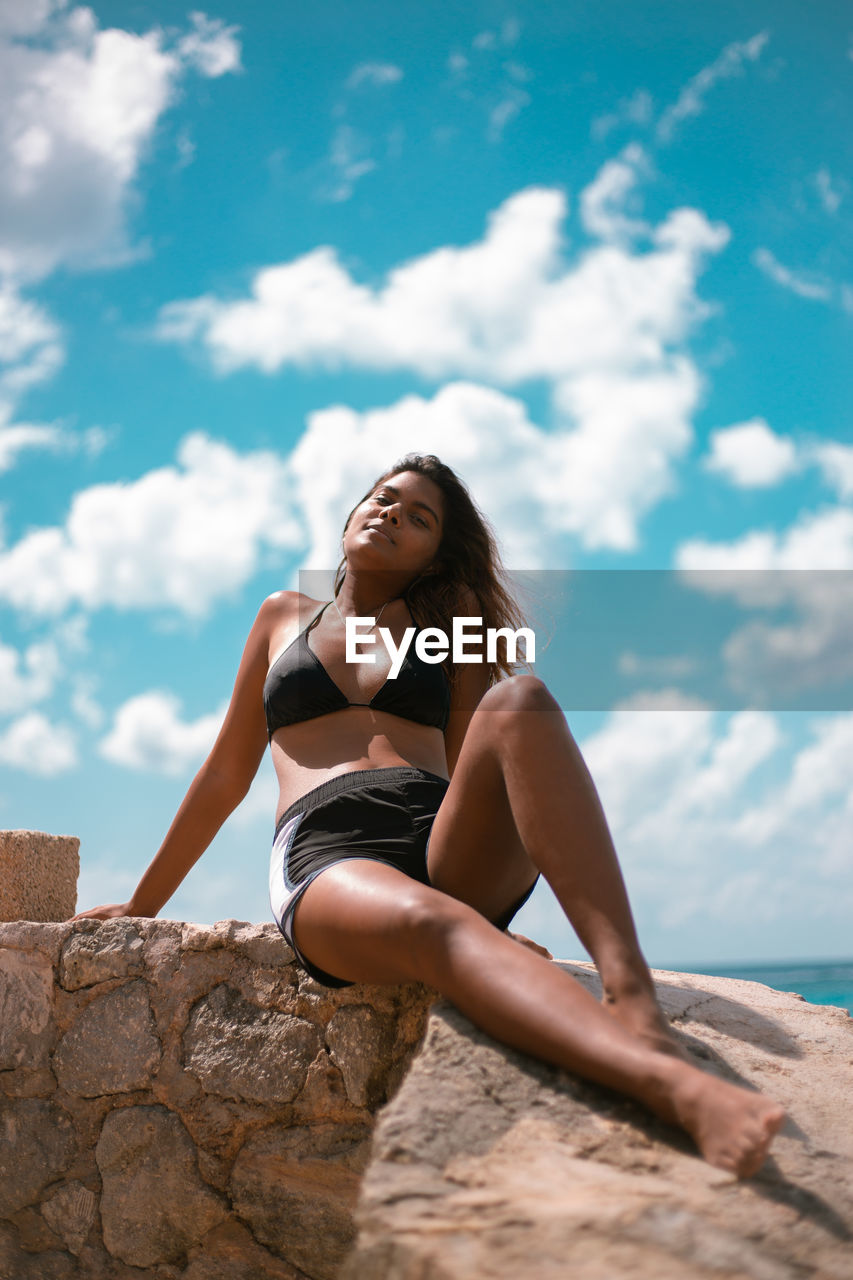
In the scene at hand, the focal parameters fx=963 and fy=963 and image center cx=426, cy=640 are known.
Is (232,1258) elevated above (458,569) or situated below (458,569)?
below

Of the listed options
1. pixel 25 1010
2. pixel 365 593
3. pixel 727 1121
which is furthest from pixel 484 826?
pixel 25 1010

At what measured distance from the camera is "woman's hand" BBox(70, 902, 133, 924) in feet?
8.09

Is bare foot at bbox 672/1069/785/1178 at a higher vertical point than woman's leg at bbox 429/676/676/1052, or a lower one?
lower

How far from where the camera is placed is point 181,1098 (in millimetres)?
2266

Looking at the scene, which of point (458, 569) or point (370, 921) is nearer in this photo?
point (370, 921)

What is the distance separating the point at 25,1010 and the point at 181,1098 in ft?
1.61

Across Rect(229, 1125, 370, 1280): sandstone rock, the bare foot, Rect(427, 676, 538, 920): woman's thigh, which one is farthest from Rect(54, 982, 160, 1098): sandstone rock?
the bare foot

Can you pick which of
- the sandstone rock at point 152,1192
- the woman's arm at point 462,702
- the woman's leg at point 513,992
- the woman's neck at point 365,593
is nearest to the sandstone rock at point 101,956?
the sandstone rock at point 152,1192

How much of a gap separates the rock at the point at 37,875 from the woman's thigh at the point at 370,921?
3.73 ft

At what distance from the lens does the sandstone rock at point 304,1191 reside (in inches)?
84.3

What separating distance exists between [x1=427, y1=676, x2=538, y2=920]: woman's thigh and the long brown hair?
3.53ft

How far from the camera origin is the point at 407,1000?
2.08m

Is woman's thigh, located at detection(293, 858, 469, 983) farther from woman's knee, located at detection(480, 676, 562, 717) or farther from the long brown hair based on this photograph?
the long brown hair

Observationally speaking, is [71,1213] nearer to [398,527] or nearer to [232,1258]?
[232,1258]
